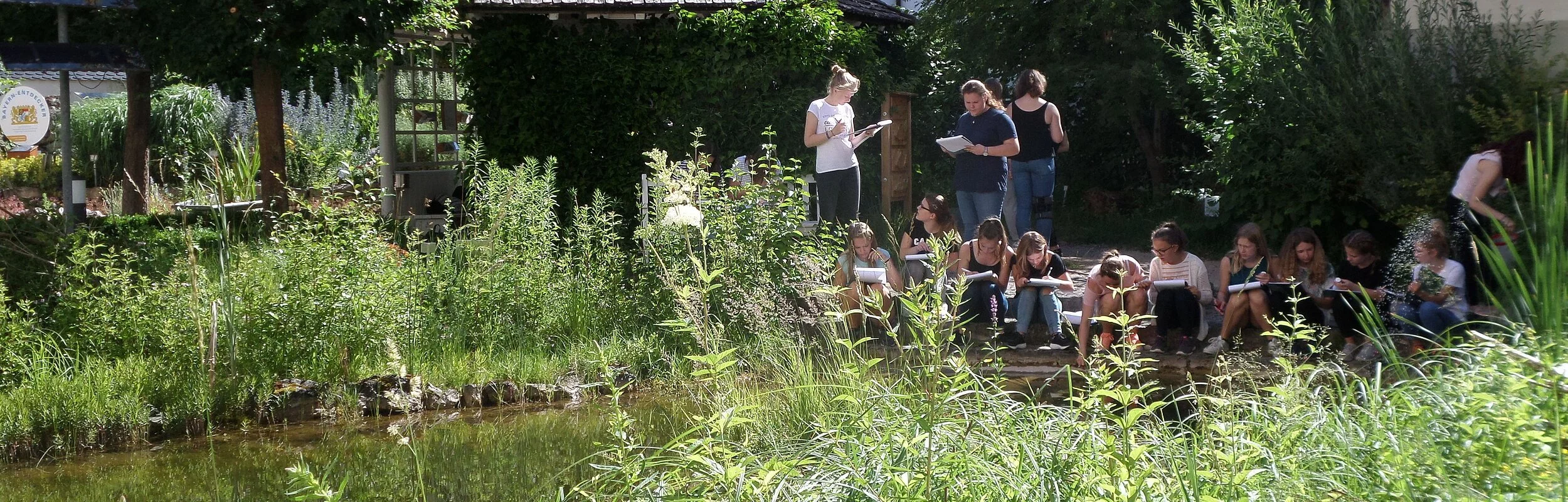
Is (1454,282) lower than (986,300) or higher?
higher

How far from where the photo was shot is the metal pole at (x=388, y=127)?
473 inches

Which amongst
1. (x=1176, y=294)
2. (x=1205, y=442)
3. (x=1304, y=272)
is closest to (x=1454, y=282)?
(x=1304, y=272)

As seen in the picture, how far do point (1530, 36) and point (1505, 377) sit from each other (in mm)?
5226

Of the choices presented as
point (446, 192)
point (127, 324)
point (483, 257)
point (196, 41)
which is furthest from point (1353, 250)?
point (446, 192)

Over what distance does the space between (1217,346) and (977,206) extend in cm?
214

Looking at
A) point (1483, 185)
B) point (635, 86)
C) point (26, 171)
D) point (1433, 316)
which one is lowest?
point (1433, 316)

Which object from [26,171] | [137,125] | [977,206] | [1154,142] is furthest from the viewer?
[26,171]

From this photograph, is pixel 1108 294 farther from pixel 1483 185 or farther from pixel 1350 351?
pixel 1483 185

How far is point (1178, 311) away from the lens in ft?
Result: 22.6

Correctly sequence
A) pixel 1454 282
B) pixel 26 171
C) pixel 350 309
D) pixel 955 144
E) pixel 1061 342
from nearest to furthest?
pixel 1454 282, pixel 350 309, pixel 1061 342, pixel 955 144, pixel 26 171

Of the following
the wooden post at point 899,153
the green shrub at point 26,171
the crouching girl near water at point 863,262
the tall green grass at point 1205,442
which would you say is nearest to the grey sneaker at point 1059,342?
the crouching girl near water at point 863,262

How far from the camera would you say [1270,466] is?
3236mm

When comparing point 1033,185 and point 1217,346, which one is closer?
point 1217,346

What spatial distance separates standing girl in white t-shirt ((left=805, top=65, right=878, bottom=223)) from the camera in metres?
8.37
